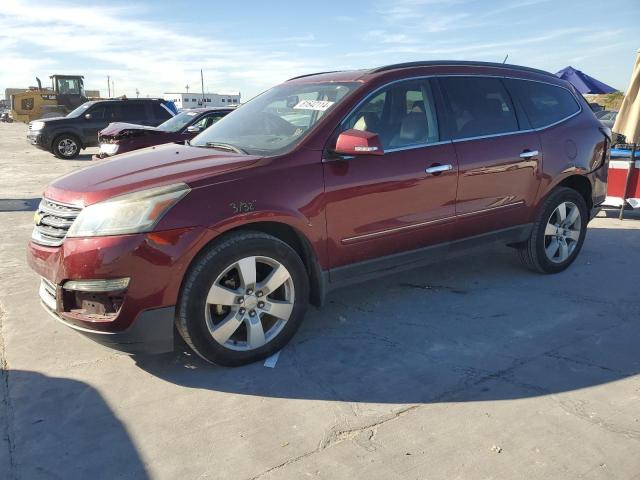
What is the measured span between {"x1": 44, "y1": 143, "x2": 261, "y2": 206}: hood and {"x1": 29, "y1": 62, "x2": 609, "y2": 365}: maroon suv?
2 cm

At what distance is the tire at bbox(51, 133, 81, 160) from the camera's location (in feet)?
53.7

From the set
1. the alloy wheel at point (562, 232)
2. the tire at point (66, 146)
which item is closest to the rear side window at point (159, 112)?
the tire at point (66, 146)

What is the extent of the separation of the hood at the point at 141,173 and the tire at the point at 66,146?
14.4 meters

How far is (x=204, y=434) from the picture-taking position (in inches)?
104

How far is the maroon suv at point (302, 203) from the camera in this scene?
2928mm

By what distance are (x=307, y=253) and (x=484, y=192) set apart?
165 cm

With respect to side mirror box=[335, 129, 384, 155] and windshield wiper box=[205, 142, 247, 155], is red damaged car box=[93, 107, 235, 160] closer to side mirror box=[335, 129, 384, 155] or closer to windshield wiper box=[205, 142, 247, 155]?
windshield wiper box=[205, 142, 247, 155]

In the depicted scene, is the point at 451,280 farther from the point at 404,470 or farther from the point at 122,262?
the point at 122,262

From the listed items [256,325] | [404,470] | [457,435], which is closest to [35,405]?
[256,325]

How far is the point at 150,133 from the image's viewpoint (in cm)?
981

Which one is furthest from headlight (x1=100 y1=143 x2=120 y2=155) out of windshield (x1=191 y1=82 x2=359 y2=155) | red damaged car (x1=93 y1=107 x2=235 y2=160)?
windshield (x1=191 y1=82 x2=359 y2=155)

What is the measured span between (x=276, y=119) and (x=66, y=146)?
14.8 meters

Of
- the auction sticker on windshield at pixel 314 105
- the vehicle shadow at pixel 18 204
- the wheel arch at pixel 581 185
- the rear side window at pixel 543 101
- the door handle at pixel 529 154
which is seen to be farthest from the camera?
the vehicle shadow at pixel 18 204

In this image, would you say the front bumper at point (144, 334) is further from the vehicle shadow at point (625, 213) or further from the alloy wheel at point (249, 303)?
the vehicle shadow at point (625, 213)
